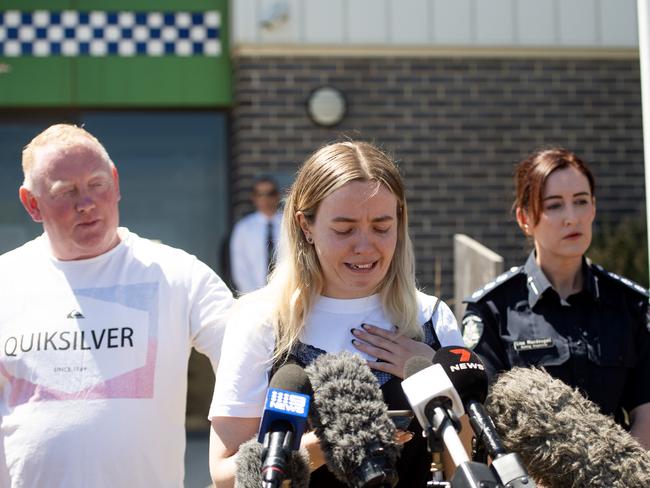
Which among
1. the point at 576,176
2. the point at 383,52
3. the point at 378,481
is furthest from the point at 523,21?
the point at 378,481

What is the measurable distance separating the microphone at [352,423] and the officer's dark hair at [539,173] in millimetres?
1752

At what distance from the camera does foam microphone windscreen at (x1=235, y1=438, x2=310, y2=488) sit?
2230mm

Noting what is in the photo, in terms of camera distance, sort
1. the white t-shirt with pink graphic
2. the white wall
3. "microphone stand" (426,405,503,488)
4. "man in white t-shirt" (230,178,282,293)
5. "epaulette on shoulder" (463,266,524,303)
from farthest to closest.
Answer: the white wall, "man in white t-shirt" (230,178,282,293), "epaulette on shoulder" (463,266,524,303), the white t-shirt with pink graphic, "microphone stand" (426,405,503,488)

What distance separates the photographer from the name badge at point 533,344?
12.3ft

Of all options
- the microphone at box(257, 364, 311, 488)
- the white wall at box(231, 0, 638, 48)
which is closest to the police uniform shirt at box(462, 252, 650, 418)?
the microphone at box(257, 364, 311, 488)

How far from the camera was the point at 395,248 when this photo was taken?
3070 millimetres

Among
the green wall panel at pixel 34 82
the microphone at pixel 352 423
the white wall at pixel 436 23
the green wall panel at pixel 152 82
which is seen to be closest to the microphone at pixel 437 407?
the microphone at pixel 352 423

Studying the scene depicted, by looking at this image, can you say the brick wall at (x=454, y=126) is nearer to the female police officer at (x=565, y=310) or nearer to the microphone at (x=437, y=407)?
the female police officer at (x=565, y=310)

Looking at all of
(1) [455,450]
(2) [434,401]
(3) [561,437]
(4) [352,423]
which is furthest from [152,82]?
(1) [455,450]

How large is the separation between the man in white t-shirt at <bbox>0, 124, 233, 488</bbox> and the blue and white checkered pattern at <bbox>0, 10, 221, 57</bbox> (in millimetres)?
5829

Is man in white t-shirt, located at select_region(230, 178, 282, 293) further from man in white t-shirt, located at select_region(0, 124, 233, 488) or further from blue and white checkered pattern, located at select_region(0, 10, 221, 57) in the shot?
man in white t-shirt, located at select_region(0, 124, 233, 488)

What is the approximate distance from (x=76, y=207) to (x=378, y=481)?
5.43 ft

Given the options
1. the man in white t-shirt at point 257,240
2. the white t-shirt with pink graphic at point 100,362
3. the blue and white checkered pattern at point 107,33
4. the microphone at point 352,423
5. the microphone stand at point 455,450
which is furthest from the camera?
the blue and white checkered pattern at point 107,33

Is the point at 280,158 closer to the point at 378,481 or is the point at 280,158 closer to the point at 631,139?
the point at 631,139
